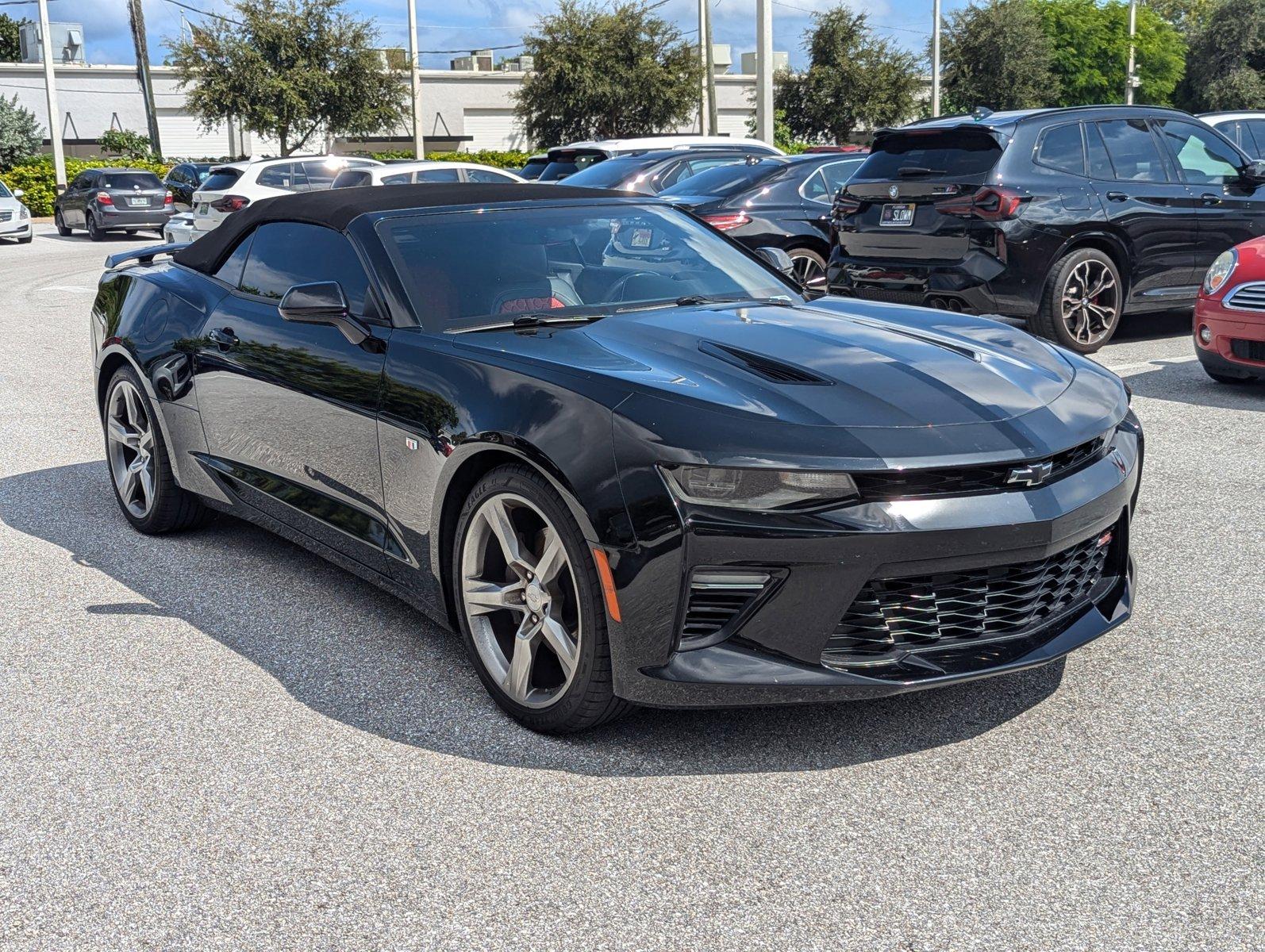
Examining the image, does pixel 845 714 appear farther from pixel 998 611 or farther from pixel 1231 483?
pixel 1231 483

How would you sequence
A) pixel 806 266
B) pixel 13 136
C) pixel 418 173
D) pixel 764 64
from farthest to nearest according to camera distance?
pixel 13 136 < pixel 764 64 < pixel 418 173 < pixel 806 266

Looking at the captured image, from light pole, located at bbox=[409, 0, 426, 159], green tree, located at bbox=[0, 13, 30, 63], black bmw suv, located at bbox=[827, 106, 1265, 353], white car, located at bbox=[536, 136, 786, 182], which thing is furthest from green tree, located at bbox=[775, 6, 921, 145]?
green tree, located at bbox=[0, 13, 30, 63]

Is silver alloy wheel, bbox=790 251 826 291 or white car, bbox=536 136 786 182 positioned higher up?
Answer: white car, bbox=536 136 786 182

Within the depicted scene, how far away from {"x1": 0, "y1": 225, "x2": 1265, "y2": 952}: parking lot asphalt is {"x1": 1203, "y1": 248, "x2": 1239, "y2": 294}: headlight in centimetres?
350

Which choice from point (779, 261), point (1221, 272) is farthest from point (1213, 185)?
point (779, 261)

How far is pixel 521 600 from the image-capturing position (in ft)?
12.0

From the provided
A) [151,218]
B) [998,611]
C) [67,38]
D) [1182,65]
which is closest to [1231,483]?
[998,611]

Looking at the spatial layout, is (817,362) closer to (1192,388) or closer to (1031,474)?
(1031,474)

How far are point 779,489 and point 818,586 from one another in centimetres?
24

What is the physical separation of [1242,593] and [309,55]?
42.9 meters

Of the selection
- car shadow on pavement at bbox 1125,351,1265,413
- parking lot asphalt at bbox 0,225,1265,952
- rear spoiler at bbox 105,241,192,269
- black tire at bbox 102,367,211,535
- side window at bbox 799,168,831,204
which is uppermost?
side window at bbox 799,168,831,204

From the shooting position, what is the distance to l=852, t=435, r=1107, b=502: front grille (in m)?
3.15

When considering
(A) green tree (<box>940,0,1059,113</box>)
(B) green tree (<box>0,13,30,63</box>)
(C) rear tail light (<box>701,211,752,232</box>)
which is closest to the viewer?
(C) rear tail light (<box>701,211,752,232</box>)

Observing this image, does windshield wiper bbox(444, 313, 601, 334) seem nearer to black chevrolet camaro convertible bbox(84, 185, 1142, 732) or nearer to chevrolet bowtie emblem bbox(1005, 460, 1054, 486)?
black chevrolet camaro convertible bbox(84, 185, 1142, 732)
